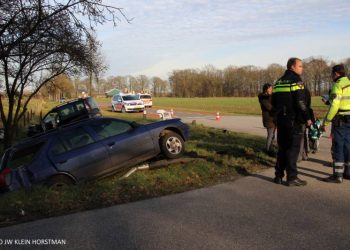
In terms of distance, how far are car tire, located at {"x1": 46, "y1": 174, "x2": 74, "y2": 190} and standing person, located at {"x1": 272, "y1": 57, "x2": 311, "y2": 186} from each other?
372 cm

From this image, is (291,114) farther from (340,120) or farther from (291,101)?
(340,120)

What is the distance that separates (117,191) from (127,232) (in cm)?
214

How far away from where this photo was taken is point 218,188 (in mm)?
7023

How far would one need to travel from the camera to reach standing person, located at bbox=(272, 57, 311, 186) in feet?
22.7

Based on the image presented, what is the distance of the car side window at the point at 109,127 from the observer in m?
8.45

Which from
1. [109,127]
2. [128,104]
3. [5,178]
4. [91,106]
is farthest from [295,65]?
[128,104]

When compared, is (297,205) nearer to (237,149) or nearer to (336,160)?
(336,160)

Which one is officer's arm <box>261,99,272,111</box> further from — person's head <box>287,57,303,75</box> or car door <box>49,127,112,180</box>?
car door <box>49,127,112,180</box>

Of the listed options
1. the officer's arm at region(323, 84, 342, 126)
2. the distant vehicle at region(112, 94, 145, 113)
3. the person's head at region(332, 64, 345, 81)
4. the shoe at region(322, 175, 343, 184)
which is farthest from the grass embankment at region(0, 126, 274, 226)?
the distant vehicle at region(112, 94, 145, 113)

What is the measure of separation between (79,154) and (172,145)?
92.2 inches

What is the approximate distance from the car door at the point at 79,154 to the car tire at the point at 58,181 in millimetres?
134

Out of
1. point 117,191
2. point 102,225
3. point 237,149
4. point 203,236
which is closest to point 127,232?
point 102,225

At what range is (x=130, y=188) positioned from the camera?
23.6 ft

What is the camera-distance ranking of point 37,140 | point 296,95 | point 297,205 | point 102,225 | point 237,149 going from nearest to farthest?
point 102,225
point 297,205
point 296,95
point 37,140
point 237,149
